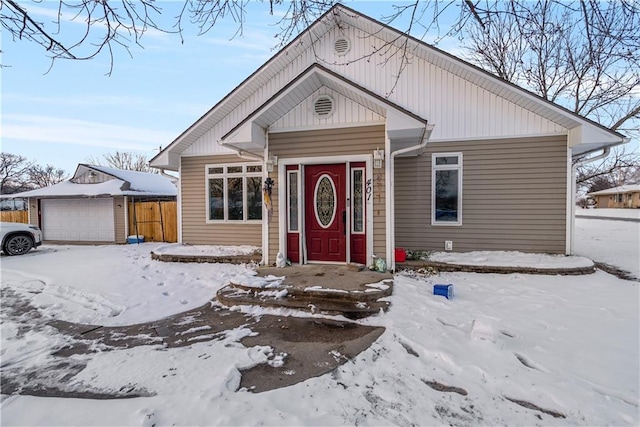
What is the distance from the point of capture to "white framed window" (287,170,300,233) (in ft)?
21.5

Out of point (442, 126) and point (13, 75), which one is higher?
point (442, 126)

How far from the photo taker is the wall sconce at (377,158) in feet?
19.5

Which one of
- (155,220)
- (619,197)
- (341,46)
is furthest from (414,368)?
(619,197)

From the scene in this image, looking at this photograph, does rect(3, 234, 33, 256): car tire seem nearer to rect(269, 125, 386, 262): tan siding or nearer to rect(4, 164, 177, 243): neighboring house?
rect(4, 164, 177, 243): neighboring house

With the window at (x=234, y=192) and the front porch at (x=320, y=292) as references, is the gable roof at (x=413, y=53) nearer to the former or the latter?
the window at (x=234, y=192)

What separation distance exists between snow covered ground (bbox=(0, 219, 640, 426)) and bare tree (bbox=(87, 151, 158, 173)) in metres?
35.7

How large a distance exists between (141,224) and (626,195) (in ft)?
190

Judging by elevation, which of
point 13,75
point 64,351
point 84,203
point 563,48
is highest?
point 563,48

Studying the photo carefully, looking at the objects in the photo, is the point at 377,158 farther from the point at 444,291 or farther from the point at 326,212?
the point at 444,291

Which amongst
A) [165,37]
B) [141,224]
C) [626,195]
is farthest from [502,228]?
[626,195]

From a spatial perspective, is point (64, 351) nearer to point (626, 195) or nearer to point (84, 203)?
point (84, 203)

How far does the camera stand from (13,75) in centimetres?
321

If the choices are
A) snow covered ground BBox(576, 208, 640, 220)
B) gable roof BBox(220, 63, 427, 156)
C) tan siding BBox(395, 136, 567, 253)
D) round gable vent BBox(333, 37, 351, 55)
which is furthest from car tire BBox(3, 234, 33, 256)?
snow covered ground BBox(576, 208, 640, 220)

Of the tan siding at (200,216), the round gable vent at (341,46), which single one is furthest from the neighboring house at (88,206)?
the round gable vent at (341,46)
